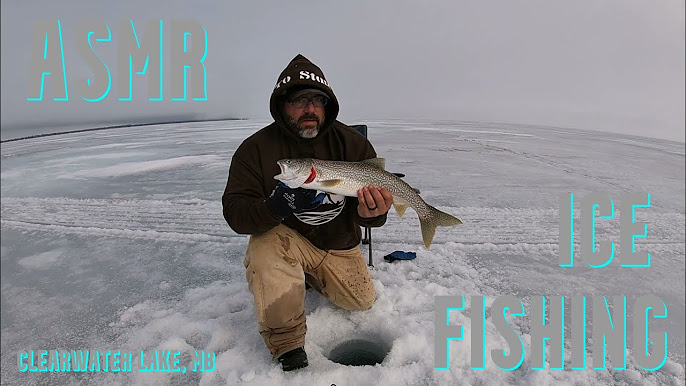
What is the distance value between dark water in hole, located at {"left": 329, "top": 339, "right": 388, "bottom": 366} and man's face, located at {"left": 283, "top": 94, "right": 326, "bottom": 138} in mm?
1528

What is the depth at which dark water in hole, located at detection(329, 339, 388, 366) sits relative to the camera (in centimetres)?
262

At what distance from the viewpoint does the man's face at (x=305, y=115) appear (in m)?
2.61

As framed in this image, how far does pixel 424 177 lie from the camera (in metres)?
7.47

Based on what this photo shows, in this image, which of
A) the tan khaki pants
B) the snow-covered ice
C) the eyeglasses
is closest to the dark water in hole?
the snow-covered ice

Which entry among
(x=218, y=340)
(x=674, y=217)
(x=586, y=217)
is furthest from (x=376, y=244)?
(x=674, y=217)

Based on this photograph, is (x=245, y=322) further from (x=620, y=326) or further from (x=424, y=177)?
(x=424, y=177)

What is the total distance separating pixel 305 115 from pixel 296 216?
2.36 ft

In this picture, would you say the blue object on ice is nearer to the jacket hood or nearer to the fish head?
the jacket hood

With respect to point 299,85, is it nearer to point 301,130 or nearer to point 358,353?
point 301,130

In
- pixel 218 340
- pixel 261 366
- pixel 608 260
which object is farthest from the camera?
pixel 608 260

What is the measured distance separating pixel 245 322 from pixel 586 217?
5.08 metres

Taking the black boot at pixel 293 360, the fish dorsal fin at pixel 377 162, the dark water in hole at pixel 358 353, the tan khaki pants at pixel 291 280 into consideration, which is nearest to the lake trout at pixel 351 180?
the fish dorsal fin at pixel 377 162

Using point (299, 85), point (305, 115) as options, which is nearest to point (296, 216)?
point (305, 115)

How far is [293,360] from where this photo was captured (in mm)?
2193
